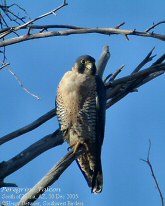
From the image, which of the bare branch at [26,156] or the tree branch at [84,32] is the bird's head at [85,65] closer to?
the bare branch at [26,156]

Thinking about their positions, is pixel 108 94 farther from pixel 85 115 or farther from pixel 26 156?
pixel 26 156

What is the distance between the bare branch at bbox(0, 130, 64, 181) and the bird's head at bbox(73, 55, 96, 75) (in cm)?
125

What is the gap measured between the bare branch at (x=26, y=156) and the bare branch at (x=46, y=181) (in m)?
0.20

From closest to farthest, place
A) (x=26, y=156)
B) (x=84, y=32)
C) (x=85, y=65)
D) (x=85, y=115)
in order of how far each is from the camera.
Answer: (x=84, y=32) → (x=26, y=156) → (x=85, y=115) → (x=85, y=65)

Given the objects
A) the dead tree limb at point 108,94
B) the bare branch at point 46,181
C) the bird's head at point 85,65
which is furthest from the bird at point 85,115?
the bare branch at point 46,181

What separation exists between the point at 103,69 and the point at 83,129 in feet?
1.90

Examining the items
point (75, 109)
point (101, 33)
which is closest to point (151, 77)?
point (75, 109)

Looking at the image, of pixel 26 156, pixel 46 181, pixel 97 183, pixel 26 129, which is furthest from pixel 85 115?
pixel 46 181

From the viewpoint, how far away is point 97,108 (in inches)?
201

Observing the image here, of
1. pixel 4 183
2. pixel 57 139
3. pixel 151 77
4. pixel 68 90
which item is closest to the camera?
pixel 4 183

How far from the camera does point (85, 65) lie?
5426 millimetres

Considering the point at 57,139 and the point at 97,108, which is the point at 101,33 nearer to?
the point at 57,139

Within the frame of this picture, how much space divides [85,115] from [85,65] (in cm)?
51

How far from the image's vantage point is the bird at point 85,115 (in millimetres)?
5152
